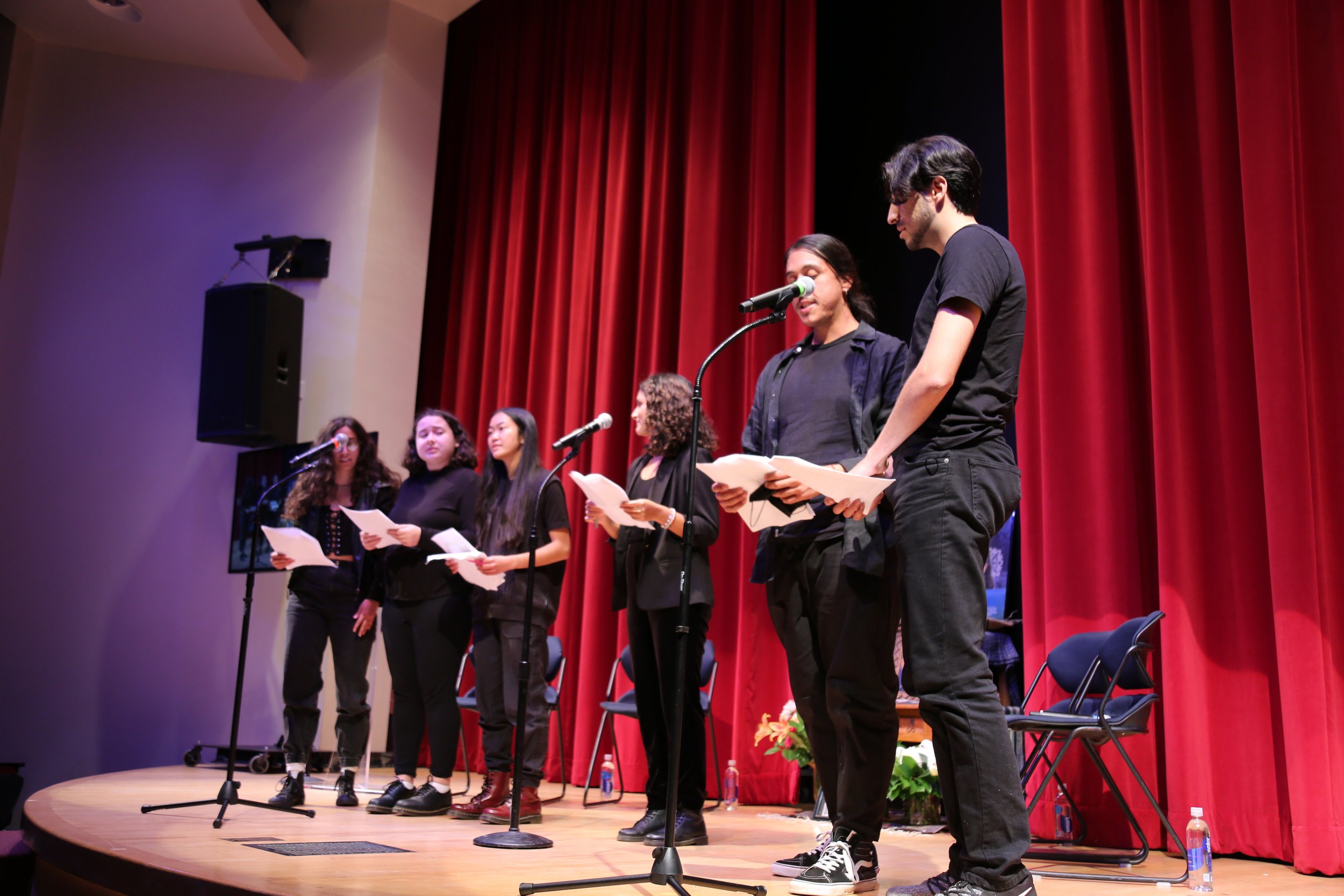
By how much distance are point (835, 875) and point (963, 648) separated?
0.60 m

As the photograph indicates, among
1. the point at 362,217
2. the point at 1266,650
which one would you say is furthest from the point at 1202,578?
the point at 362,217

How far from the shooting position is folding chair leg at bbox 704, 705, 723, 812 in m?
4.49

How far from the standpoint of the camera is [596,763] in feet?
16.6

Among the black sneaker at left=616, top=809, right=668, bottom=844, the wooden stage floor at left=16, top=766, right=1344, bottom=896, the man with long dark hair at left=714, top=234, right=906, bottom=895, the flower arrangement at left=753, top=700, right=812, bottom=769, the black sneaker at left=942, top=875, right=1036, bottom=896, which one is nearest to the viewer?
the black sneaker at left=942, top=875, right=1036, bottom=896

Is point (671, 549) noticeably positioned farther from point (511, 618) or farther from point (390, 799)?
point (390, 799)

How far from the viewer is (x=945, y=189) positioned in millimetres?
2170

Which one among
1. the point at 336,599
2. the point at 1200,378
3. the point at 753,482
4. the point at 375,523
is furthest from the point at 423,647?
the point at 1200,378

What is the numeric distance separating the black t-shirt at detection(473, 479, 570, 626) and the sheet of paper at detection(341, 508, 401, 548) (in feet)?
1.07

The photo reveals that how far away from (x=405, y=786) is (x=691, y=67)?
153 inches

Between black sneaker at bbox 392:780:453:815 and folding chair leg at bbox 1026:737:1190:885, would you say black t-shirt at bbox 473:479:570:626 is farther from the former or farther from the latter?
folding chair leg at bbox 1026:737:1190:885

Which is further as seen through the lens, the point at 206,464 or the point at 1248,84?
the point at 206,464

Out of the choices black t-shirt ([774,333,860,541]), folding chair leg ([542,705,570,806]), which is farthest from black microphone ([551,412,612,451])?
folding chair leg ([542,705,570,806])

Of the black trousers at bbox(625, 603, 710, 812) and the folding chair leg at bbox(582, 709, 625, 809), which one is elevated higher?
the black trousers at bbox(625, 603, 710, 812)

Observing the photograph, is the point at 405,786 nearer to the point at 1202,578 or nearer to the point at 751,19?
the point at 1202,578
